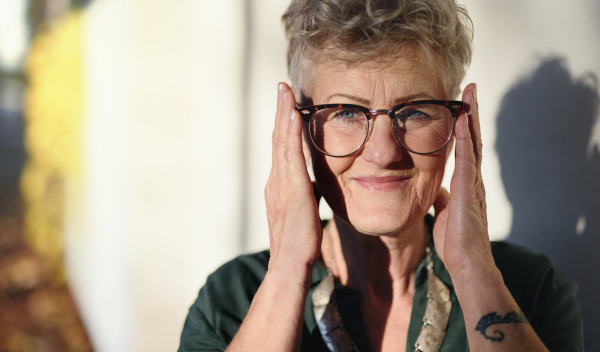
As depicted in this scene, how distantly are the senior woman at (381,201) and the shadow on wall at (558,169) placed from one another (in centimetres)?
53

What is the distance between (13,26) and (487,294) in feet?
12.2

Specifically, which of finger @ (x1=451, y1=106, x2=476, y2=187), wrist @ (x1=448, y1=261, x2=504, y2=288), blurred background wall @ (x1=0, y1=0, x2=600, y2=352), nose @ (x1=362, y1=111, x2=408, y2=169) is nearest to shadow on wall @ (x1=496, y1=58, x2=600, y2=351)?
blurred background wall @ (x1=0, y1=0, x2=600, y2=352)

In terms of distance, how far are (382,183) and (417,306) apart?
487 millimetres

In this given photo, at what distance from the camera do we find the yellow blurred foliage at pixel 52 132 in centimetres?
349

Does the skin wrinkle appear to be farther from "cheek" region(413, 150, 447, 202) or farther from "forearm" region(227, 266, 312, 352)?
"forearm" region(227, 266, 312, 352)

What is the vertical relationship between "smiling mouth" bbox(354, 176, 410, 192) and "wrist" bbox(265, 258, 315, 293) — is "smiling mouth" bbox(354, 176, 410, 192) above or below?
above

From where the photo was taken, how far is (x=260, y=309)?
1502mm

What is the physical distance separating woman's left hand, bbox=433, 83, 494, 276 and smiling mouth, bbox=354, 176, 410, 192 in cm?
19

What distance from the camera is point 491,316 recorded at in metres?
1.42

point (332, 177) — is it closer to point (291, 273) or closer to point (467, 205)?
point (291, 273)

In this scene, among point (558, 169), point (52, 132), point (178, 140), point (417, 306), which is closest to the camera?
point (417, 306)

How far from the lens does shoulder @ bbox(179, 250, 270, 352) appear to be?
1.70m

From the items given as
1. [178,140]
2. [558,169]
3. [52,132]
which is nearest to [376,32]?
[558,169]

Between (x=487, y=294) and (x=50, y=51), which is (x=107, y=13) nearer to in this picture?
(x=50, y=51)
